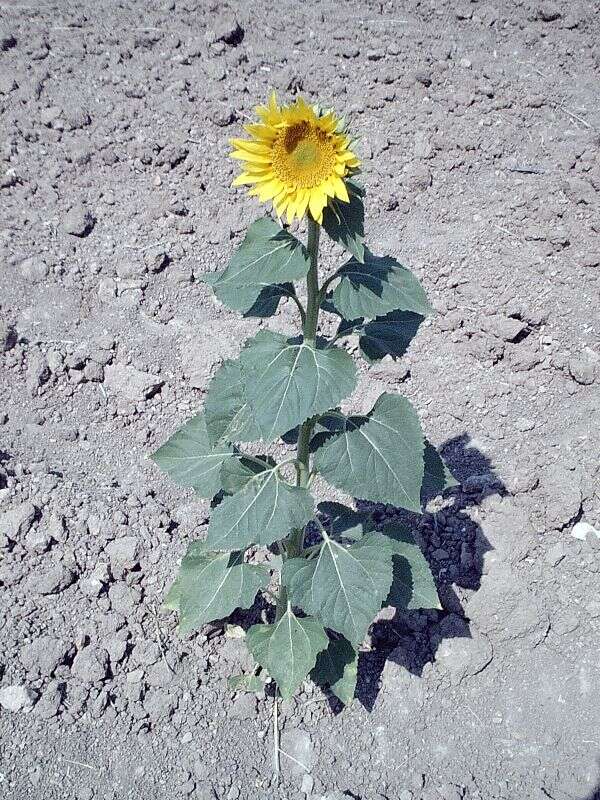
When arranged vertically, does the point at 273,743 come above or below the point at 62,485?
below

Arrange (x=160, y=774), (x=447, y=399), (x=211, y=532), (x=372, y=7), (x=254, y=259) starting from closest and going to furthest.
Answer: (x=254, y=259), (x=211, y=532), (x=160, y=774), (x=447, y=399), (x=372, y=7)

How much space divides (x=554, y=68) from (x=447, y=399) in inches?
132

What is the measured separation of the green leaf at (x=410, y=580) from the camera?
323 cm

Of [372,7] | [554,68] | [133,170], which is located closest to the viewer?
[133,170]

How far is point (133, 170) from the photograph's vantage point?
19.4 feet

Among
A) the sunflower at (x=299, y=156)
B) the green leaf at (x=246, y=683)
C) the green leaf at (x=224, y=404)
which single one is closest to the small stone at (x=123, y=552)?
the green leaf at (x=246, y=683)

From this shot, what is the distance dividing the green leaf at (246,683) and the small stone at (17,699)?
90cm

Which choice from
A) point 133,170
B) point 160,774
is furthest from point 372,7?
point 160,774

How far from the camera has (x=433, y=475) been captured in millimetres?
3230

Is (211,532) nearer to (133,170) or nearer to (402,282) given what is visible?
(402,282)

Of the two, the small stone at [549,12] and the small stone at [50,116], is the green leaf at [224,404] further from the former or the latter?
the small stone at [549,12]

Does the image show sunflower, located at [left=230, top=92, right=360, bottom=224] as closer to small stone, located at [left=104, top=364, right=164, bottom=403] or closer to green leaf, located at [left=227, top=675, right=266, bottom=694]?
green leaf, located at [left=227, top=675, right=266, bottom=694]

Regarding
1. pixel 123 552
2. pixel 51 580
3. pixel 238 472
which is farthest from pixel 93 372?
pixel 238 472

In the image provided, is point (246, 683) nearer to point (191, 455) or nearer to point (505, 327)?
point (191, 455)
